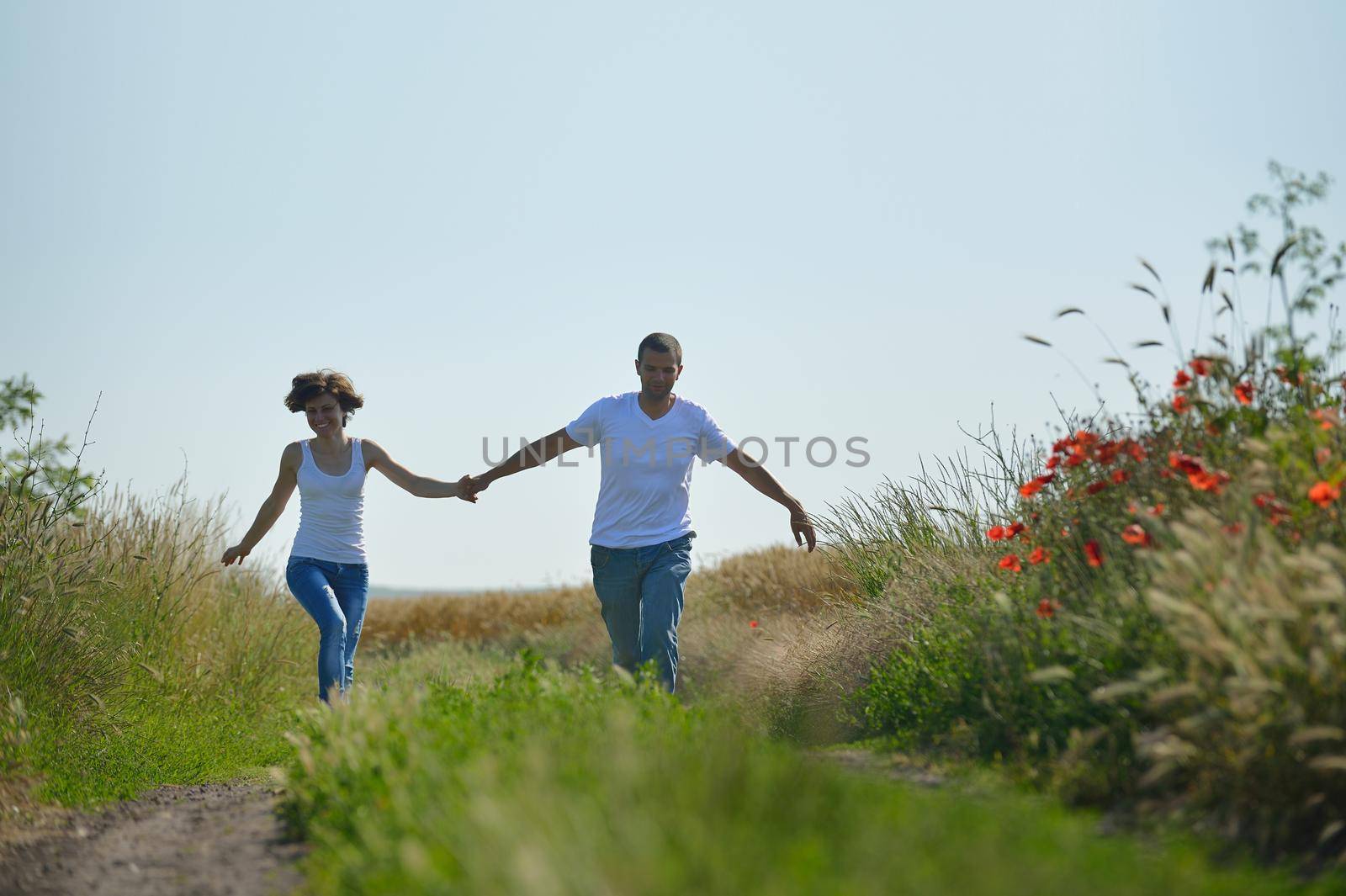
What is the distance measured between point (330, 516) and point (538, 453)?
1370 millimetres

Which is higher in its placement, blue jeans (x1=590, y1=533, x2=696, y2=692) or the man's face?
the man's face

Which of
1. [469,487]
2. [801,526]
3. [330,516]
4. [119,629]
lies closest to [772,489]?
[801,526]

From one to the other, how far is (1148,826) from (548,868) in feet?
7.45

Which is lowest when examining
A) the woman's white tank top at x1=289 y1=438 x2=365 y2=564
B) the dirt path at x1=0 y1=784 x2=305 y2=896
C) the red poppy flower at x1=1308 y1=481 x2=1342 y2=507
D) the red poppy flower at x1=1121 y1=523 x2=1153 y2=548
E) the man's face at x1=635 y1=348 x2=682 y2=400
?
the dirt path at x1=0 y1=784 x2=305 y2=896

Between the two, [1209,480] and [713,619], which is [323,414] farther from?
[713,619]

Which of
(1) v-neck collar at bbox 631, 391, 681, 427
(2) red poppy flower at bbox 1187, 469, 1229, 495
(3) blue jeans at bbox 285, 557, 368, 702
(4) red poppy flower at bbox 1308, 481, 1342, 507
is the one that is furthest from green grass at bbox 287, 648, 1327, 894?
(1) v-neck collar at bbox 631, 391, 681, 427

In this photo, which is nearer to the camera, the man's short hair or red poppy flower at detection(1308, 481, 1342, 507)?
red poppy flower at detection(1308, 481, 1342, 507)

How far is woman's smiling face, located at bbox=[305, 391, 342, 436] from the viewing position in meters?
7.63

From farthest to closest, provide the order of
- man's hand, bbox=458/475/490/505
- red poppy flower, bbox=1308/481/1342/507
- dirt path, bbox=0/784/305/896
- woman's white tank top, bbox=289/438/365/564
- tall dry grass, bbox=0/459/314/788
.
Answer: man's hand, bbox=458/475/490/505
woman's white tank top, bbox=289/438/365/564
tall dry grass, bbox=0/459/314/788
dirt path, bbox=0/784/305/896
red poppy flower, bbox=1308/481/1342/507

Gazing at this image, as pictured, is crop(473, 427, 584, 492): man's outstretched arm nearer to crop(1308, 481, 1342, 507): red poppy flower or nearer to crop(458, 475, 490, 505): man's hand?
crop(458, 475, 490, 505): man's hand

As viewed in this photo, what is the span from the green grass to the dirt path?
24 cm

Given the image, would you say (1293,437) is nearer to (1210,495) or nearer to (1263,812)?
(1210,495)

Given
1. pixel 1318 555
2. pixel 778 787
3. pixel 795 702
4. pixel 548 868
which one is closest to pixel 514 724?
pixel 778 787

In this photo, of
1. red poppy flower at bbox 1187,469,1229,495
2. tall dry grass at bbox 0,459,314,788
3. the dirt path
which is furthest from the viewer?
tall dry grass at bbox 0,459,314,788
